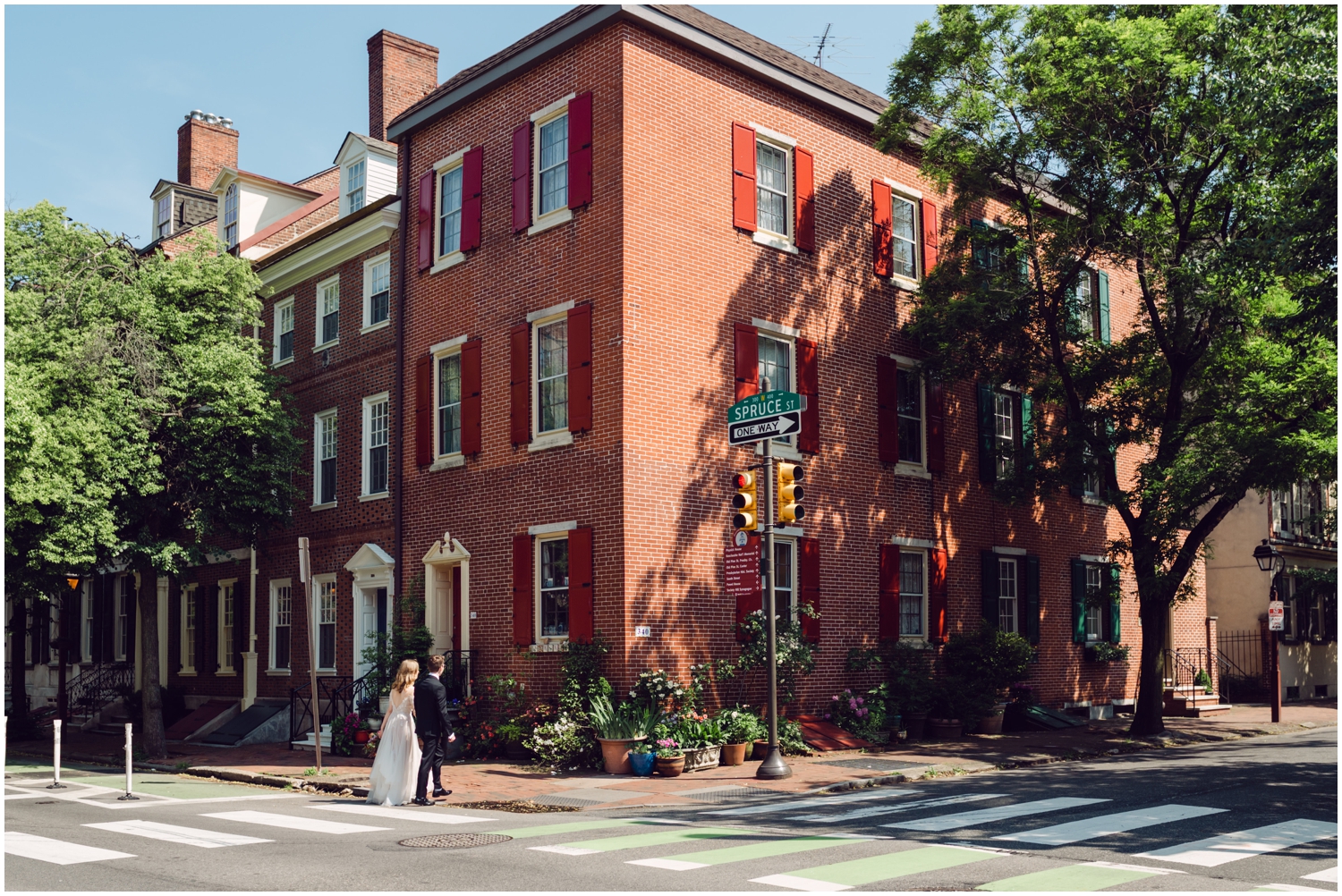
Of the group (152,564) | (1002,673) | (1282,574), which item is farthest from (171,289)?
(1282,574)

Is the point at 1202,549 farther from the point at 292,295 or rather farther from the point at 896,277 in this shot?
the point at 292,295

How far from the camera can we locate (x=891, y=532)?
2234 centimetres

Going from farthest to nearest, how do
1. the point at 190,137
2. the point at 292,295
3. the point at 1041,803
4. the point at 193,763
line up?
1. the point at 190,137
2. the point at 292,295
3. the point at 193,763
4. the point at 1041,803

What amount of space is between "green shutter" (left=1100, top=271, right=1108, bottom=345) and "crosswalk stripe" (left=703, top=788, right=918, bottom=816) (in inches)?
636

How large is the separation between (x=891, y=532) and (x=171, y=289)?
1324cm

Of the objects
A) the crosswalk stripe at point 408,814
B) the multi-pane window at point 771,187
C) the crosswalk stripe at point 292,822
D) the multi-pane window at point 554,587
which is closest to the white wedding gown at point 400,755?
the crosswalk stripe at point 408,814

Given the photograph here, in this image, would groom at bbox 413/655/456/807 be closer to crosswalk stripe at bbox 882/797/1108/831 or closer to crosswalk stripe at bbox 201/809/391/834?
crosswalk stripe at bbox 201/809/391/834

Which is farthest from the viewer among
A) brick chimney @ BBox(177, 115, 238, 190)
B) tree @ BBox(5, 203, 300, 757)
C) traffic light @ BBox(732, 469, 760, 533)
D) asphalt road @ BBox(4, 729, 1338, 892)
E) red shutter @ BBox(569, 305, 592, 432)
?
brick chimney @ BBox(177, 115, 238, 190)

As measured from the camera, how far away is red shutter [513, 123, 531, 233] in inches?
809

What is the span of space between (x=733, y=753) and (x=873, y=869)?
29.2ft

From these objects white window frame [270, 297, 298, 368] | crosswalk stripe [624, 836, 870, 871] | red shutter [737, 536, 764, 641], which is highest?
white window frame [270, 297, 298, 368]

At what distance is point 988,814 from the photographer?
12.0 m

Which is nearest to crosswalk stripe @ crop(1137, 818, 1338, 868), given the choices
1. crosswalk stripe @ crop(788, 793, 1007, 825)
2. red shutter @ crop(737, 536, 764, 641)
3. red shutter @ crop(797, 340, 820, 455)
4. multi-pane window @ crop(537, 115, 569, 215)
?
crosswalk stripe @ crop(788, 793, 1007, 825)

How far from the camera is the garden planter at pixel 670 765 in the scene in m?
16.6
